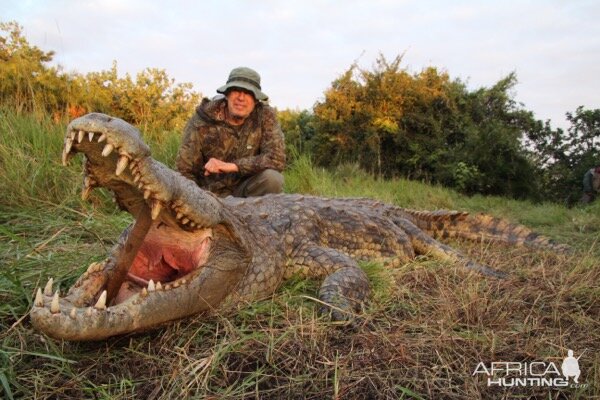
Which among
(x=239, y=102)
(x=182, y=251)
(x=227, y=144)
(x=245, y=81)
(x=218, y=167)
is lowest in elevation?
(x=182, y=251)

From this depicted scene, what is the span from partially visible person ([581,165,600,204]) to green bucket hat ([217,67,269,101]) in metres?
10.5

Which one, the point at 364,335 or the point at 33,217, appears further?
the point at 33,217

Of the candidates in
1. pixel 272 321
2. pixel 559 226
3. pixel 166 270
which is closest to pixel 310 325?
pixel 272 321

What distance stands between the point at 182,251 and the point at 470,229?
12.3ft

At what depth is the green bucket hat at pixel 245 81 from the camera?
4.86 metres

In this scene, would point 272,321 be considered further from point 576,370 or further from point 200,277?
point 576,370

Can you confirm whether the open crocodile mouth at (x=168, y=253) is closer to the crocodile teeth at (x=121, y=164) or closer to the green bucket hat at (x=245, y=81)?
the crocodile teeth at (x=121, y=164)

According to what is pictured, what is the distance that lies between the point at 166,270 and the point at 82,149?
0.87 meters

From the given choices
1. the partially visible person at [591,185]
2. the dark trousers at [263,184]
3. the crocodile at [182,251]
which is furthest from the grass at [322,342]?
the partially visible person at [591,185]

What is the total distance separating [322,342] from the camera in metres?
1.95

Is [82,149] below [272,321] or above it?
above

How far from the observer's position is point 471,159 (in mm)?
13898

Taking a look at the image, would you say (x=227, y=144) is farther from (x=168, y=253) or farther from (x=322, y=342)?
(x=322, y=342)

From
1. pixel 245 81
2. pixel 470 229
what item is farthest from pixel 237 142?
pixel 470 229
